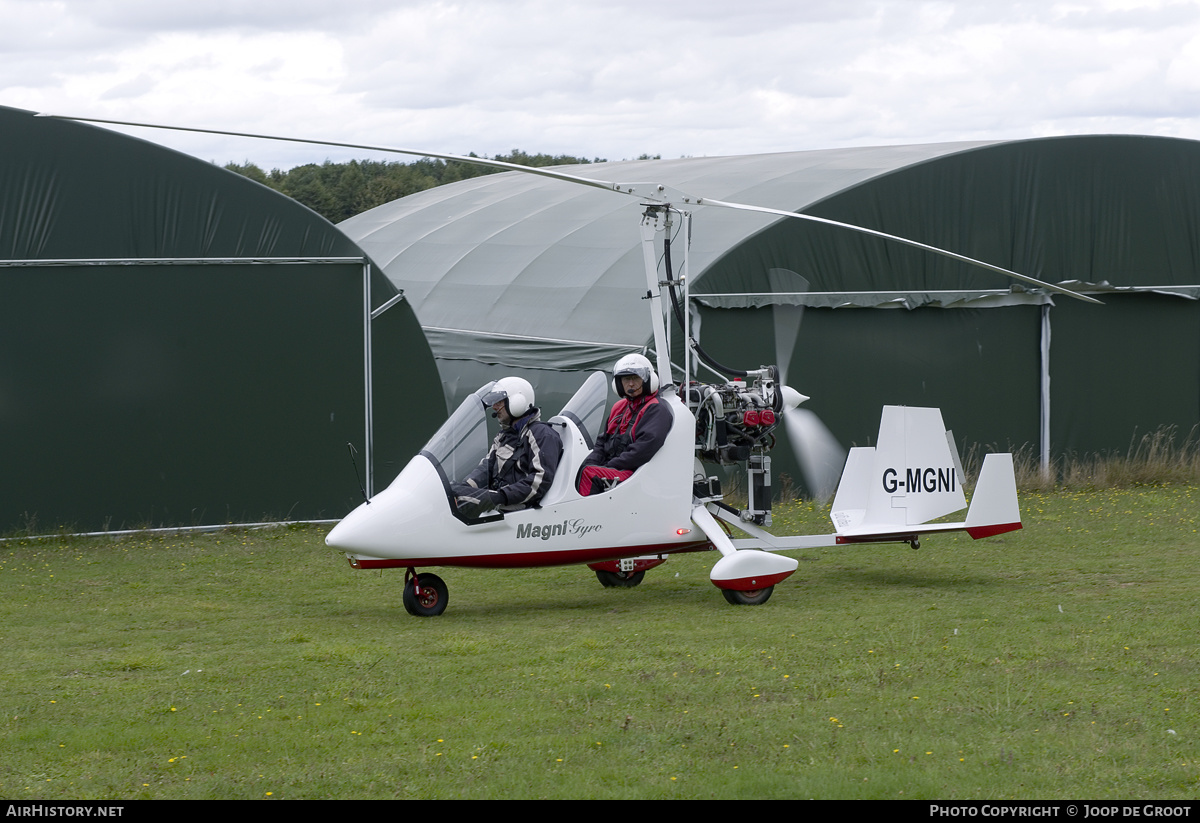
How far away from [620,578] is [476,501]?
223 cm

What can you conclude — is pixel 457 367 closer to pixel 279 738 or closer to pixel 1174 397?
pixel 1174 397

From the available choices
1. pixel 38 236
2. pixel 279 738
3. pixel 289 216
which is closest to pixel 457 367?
pixel 289 216

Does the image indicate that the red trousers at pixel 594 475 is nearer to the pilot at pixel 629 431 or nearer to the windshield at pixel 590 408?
the pilot at pixel 629 431

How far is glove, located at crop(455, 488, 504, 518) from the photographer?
9.96 m

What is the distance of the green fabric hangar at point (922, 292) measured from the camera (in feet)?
56.6

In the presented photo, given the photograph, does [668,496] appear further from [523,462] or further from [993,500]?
[993,500]

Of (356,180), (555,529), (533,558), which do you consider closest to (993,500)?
(555,529)

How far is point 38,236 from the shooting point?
14539 mm

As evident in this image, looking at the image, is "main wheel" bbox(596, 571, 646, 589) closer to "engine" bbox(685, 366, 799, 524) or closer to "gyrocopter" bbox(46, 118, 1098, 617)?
"gyrocopter" bbox(46, 118, 1098, 617)

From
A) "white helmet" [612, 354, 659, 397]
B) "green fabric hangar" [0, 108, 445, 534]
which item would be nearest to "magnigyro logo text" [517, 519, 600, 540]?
"white helmet" [612, 354, 659, 397]

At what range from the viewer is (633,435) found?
1070 cm

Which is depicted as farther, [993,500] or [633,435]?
[993,500]

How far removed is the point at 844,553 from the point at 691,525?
3271 mm

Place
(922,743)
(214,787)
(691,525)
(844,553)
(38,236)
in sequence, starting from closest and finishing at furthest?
1. (214,787)
2. (922,743)
3. (691,525)
4. (844,553)
5. (38,236)
